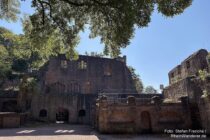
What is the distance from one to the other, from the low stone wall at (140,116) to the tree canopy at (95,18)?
26.9 feet

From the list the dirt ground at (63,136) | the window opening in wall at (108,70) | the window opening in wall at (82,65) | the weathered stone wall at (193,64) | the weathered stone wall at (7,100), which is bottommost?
the dirt ground at (63,136)

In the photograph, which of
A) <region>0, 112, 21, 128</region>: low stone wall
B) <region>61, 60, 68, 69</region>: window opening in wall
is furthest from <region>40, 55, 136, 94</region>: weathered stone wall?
<region>0, 112, 21, 128</region>: low stone wall

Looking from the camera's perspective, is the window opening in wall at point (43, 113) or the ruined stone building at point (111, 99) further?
the window opening in wall at point (43, 113)

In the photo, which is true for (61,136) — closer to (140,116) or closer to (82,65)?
(140,116)

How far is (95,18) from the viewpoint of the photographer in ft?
37.8

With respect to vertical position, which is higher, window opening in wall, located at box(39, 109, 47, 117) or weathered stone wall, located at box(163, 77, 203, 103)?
weathered stone wall, located at box(163, 77, 203, 103)

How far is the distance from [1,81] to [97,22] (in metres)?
29.0

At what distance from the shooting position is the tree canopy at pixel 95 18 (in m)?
8.98

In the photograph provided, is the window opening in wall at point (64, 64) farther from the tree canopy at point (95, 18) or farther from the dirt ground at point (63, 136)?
the tree canopy at point (95, 18)

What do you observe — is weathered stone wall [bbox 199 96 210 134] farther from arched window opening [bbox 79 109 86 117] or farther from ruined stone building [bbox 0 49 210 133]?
arched window opening [bbox 79 109 86 117]

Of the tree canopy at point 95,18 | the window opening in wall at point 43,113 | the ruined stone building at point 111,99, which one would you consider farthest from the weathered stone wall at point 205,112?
the window opening in wall at point 43,113

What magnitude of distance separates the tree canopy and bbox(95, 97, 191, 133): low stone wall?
26.9 ft

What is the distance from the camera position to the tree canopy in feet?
29.5

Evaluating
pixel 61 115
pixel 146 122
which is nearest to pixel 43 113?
pixel 61 115
